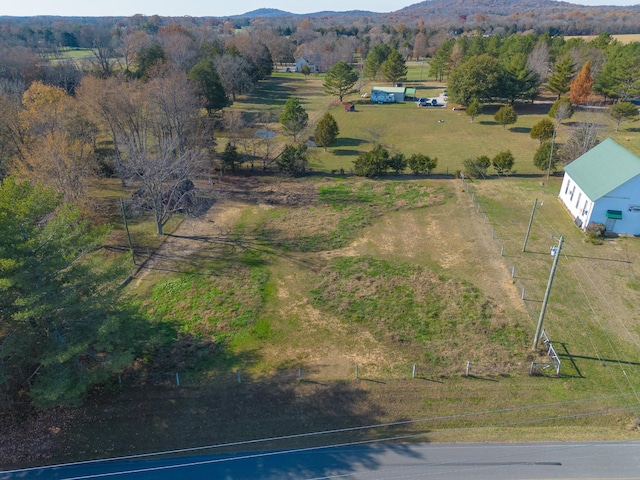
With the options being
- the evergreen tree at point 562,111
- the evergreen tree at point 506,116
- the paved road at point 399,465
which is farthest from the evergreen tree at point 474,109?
the paved road at point 399,465

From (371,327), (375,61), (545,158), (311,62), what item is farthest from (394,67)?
(371,327)

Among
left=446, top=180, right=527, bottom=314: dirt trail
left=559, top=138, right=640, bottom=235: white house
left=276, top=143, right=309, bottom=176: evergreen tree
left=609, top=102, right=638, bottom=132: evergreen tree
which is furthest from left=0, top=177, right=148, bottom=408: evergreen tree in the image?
left=609, top=102, right=638, bottom=132: evergreen tree

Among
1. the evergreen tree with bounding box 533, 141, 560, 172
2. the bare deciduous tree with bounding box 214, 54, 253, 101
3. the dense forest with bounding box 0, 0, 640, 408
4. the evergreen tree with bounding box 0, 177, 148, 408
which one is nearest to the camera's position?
the evergreen tree with bounding box 0, 177, 148, 408

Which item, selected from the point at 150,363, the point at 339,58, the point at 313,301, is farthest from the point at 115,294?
the point at 339,58

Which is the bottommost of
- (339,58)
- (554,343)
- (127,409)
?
(127,409)

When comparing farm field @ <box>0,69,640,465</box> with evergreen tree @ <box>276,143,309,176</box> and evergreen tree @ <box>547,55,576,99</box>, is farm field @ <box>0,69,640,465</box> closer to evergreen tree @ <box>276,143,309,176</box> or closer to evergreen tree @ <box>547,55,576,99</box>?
evergreen tree @ <box>276,143,309,176</box>

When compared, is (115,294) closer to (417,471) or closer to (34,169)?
(417,471)

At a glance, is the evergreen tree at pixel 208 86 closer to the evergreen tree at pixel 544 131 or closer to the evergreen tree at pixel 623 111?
the evergreen tree at pixel 544 131

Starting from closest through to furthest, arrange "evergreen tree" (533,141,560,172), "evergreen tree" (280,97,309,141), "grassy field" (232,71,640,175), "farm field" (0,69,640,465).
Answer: "farm field" (0,69,640,465) < "evergreen tree" (533,141,560,172) < "grassy field" (232,71,640,175) < "evergreen tree" (280,97,309,141)
